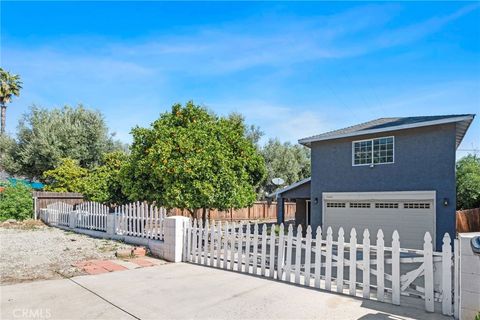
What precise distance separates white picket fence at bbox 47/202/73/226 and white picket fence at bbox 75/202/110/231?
5.01ft

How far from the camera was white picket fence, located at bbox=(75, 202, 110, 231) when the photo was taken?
13.2 m

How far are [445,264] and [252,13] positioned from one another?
9.45 m

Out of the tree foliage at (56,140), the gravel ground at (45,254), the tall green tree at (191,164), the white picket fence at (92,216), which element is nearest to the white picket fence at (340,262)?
the gravel ground at (45,254)

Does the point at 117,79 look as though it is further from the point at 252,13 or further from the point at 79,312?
the point at 79,312

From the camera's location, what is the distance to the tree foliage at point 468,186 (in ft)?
67.3

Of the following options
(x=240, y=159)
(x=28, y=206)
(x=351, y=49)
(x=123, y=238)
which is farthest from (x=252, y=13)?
(x=28, y=206)

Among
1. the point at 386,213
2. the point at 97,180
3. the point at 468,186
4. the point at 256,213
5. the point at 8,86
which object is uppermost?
the point at 8,86

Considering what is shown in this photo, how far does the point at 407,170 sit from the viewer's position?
12.5 meters

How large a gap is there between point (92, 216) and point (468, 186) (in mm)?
21353

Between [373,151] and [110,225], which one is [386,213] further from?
[110,225]

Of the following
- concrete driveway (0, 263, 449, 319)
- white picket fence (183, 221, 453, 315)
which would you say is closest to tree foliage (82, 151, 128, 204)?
white picket fence (183, 221, 453, 315)

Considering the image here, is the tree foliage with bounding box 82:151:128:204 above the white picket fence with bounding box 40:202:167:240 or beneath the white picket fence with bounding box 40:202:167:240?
above

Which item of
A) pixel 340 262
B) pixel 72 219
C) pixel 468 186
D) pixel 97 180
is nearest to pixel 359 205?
pixel 340 262

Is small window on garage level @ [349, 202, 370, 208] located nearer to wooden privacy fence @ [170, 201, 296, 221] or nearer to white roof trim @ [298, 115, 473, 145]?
white roof trim @ [298, 115, 473, 145]
